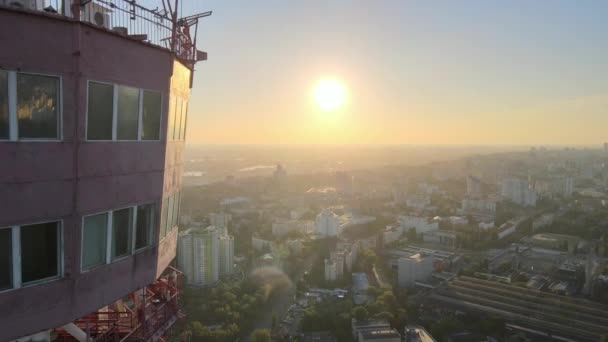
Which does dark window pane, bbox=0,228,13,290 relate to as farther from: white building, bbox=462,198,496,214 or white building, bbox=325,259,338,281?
white building, bbox=462,198,496,214

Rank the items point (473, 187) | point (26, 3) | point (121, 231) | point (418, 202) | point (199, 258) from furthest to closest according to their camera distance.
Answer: point (473, 187), point (418, 202), point (199, 258), point (121, 231), point (26, 3)

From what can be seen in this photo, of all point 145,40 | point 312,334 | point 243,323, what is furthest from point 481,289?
point 145,40

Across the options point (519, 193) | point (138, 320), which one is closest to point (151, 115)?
point (138, 320)

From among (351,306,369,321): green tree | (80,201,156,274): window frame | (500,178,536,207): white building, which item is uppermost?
(80,201,156,274): window frame

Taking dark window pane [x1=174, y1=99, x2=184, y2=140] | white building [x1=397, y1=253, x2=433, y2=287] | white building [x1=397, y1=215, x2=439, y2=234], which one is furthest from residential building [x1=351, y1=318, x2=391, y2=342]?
white building [x1=397, y1=215, x2=439, y2=234]

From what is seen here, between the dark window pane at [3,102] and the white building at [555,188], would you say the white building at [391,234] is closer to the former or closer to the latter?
the white building at [555,188]

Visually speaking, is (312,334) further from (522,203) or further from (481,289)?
(522,203)

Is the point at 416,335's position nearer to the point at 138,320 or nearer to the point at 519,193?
the point at 138,320
